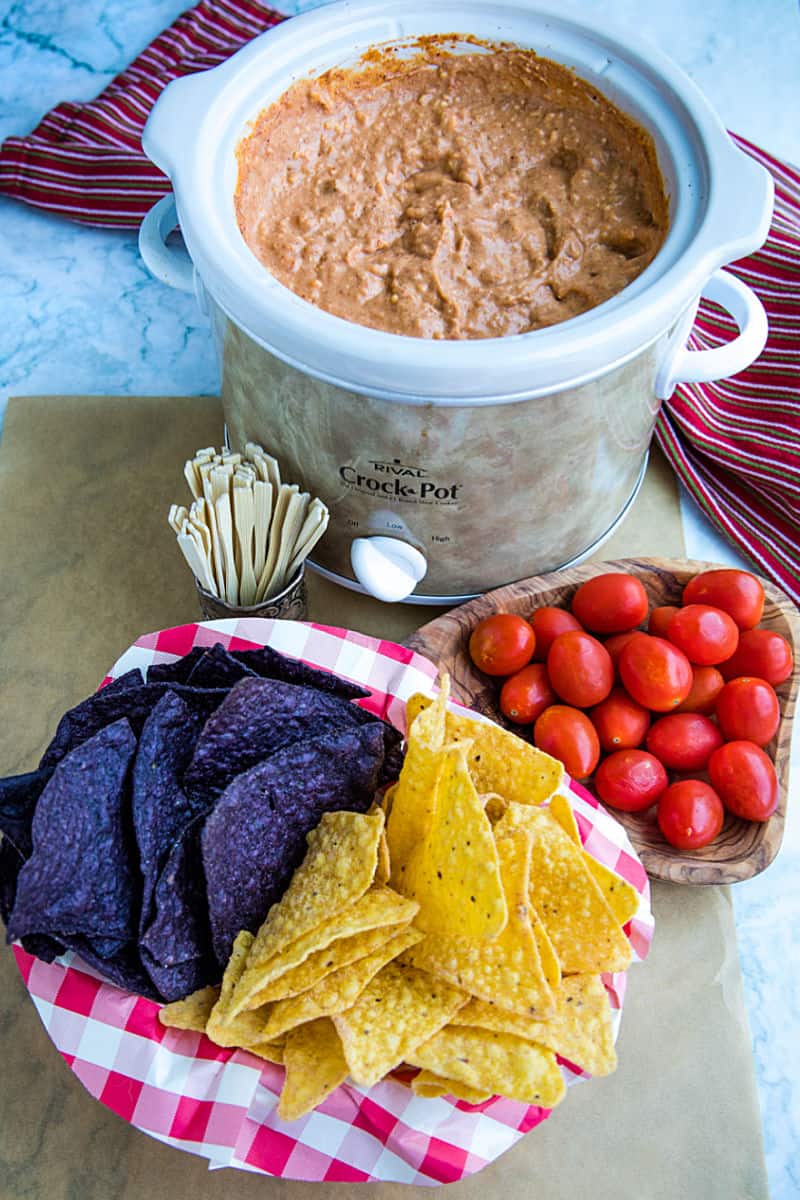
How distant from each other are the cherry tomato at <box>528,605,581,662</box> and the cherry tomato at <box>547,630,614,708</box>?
4cm

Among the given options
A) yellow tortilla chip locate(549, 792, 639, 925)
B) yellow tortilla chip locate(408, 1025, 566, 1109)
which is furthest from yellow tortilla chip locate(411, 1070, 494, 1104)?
yellow tortilla chip locate(549, 792, 639, 925)

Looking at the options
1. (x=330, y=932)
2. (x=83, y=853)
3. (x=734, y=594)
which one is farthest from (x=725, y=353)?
(x=83, y=853)

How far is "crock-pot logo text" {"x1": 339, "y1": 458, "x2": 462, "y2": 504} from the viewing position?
1.35 m

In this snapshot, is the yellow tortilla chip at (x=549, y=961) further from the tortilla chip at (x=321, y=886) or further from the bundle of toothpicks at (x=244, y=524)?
the bundle of toothpicks at (x=244, y=524)

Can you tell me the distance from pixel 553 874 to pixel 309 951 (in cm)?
29

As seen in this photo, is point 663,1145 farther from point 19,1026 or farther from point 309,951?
point 19,1026

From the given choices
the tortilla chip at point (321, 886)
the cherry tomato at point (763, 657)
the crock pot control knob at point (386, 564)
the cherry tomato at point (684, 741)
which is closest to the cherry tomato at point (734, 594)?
the cherry tomato at point (763, 657)

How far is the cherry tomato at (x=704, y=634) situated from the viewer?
148 cm

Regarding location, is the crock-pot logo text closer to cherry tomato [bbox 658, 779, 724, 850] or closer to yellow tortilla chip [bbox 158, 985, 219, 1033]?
cherry tomato [bbox 658, 779, 724, 850]

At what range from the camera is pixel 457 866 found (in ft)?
3.70

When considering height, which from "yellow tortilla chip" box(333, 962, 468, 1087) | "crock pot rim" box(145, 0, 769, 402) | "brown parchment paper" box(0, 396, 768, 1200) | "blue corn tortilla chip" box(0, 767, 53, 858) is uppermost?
"crock pot rim" box(145, 0, 769, 402)

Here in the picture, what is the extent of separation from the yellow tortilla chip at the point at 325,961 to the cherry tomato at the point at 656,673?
491 mm

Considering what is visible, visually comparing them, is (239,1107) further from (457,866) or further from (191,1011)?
(457,866)

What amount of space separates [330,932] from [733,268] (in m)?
1.43
